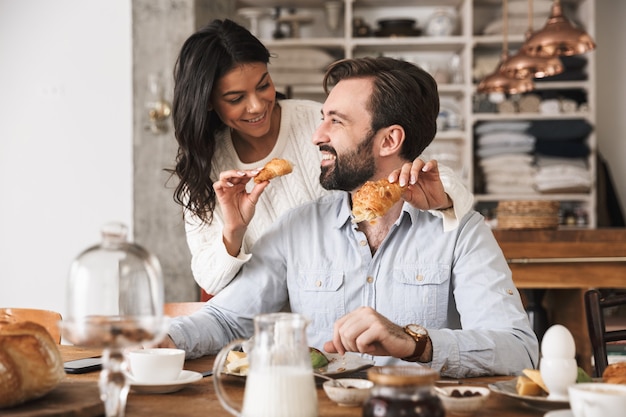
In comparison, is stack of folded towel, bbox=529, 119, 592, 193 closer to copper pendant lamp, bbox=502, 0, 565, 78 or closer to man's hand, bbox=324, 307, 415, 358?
copper pendant lamp, bbox=502, 0, 565, 78

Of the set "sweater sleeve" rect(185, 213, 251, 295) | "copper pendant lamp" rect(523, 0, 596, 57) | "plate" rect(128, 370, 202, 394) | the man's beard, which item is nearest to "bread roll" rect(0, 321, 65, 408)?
"plate" rect(128, 370, 202, 394)

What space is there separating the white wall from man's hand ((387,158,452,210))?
3.82m

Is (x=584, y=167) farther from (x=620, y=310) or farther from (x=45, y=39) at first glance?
(x=45, y=39)

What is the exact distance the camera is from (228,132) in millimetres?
2783

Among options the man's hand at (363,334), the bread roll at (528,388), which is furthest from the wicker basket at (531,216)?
the bread roll at (528,388)

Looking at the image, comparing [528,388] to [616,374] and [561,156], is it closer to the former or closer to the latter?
[616,374]

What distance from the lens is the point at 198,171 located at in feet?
8.68

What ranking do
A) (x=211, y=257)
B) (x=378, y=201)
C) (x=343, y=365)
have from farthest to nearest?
(x=211, y=257) < (x=378, y=201) < (x=343, y=365)

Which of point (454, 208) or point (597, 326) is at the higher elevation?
point (454, 208)

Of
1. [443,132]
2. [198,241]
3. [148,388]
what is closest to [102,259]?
[148,388]

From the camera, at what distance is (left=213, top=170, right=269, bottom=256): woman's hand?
7.71 feet

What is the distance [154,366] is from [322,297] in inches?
27.9

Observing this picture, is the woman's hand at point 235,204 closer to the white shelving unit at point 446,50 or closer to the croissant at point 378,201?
the croissant at point 378,201

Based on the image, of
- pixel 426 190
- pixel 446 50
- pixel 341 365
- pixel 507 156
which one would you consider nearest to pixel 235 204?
pixel 426 190
